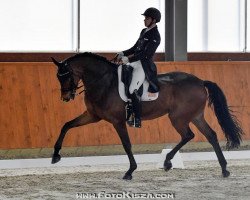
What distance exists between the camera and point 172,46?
13.5 m

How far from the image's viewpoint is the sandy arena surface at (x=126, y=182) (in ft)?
26.8

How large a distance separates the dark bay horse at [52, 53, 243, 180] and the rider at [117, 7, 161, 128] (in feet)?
0.52

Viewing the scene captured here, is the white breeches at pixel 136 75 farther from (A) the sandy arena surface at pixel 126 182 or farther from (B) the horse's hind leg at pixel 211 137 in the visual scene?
(A) the sandy arena surface at pixel 126 182

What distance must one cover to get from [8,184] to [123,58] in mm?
1961

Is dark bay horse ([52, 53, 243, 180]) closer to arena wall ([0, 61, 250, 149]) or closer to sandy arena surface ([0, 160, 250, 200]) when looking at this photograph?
sandy arena surface ([0, 160, 250, 200])

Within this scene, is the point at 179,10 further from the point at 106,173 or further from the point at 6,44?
the point at 106,173

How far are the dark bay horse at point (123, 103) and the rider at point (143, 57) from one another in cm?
16

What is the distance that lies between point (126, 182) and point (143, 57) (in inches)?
58.8

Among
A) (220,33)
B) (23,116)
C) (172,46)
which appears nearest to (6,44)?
(23,116)

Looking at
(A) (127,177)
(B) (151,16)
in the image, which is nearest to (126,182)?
(A) (127,177)

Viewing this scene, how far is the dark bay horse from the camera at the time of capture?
9.41 meters

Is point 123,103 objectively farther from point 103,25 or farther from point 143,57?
point 103,25

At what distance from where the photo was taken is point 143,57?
9531 millimetres

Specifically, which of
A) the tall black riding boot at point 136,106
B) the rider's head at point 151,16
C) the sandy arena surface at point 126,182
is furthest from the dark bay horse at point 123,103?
the rider's head at point 151,16
